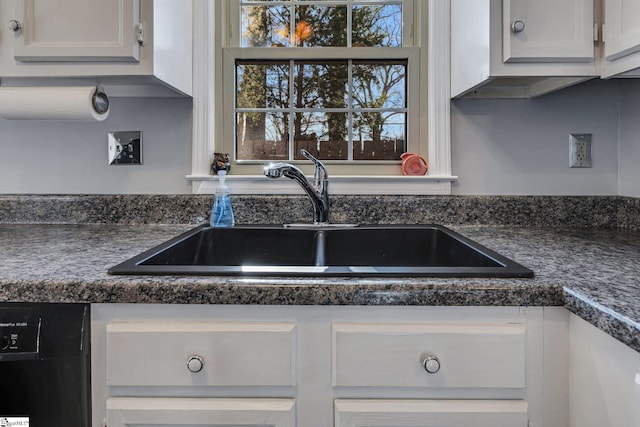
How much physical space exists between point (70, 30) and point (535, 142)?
1.51 metres

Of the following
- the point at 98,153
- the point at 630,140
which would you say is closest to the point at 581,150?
the point at 630,140

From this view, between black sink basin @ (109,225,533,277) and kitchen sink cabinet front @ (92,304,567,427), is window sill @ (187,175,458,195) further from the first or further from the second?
kitchen sink cabinet front @ (92,304,567,427)

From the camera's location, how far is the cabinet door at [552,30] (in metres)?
1.07

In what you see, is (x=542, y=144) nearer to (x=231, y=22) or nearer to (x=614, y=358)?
(x=614, y=358)

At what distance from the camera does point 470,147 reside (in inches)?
57.2

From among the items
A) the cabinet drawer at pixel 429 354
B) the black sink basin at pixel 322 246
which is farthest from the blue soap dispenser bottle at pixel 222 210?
the cabinet drawer at pixel 429 354

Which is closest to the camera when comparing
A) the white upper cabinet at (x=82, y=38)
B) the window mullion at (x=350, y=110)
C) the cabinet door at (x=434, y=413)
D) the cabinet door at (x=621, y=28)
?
the cabinet door at (x=434, y=413)

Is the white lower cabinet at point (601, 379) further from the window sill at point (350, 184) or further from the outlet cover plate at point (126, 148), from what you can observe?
the outlet cover plate at point (126, 148)

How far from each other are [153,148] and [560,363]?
53.9 inches

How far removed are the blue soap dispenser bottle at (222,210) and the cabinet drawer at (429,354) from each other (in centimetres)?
72

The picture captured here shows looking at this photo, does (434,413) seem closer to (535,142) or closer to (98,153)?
(535,142)

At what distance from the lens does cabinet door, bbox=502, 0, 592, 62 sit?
42.2 inches

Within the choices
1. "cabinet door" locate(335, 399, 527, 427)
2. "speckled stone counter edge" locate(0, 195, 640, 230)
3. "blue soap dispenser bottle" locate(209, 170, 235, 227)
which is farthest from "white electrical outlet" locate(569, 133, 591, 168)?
"blue soap dispenser bottle" locate(209, 170, 235, 227)

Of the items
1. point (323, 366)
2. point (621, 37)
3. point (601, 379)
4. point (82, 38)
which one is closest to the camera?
point (601, 379)
